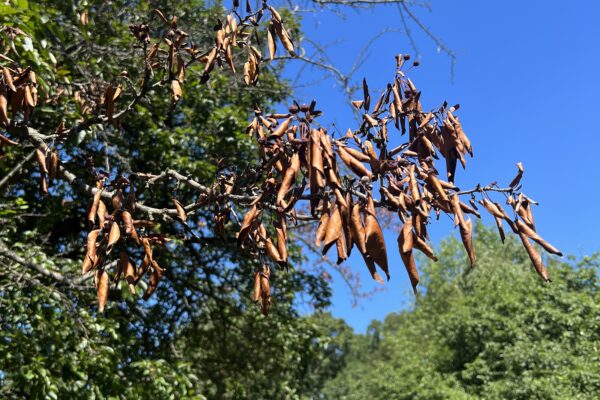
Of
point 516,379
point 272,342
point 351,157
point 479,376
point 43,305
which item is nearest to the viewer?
point 351,157

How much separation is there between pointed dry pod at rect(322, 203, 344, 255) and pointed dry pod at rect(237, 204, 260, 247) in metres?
0.41

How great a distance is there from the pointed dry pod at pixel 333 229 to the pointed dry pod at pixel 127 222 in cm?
77

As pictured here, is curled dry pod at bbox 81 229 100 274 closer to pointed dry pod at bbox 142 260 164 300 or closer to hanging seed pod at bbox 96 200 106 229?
hanging seed pod at bbox 96 200 106 229

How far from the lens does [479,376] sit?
1418cm

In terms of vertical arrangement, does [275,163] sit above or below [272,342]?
below

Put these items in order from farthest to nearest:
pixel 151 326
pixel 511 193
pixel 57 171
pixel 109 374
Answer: pixel 151 326 < pixel 109 374 < pixel 57 171 < pixel 511 193

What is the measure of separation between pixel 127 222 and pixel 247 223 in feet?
1.42

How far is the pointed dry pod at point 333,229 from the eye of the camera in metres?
1.40

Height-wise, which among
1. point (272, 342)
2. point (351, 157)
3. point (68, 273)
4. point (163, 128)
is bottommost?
point (351, 157)

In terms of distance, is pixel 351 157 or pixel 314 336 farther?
pixel 314 336

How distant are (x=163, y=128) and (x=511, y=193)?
6087mm

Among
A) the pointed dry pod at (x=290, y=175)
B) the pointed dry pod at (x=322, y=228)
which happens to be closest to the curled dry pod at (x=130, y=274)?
the pointed dry pod at (x=290, y=175)

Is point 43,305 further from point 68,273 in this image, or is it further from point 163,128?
point 163,128

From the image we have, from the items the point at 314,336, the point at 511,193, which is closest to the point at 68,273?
the point at 314,336
